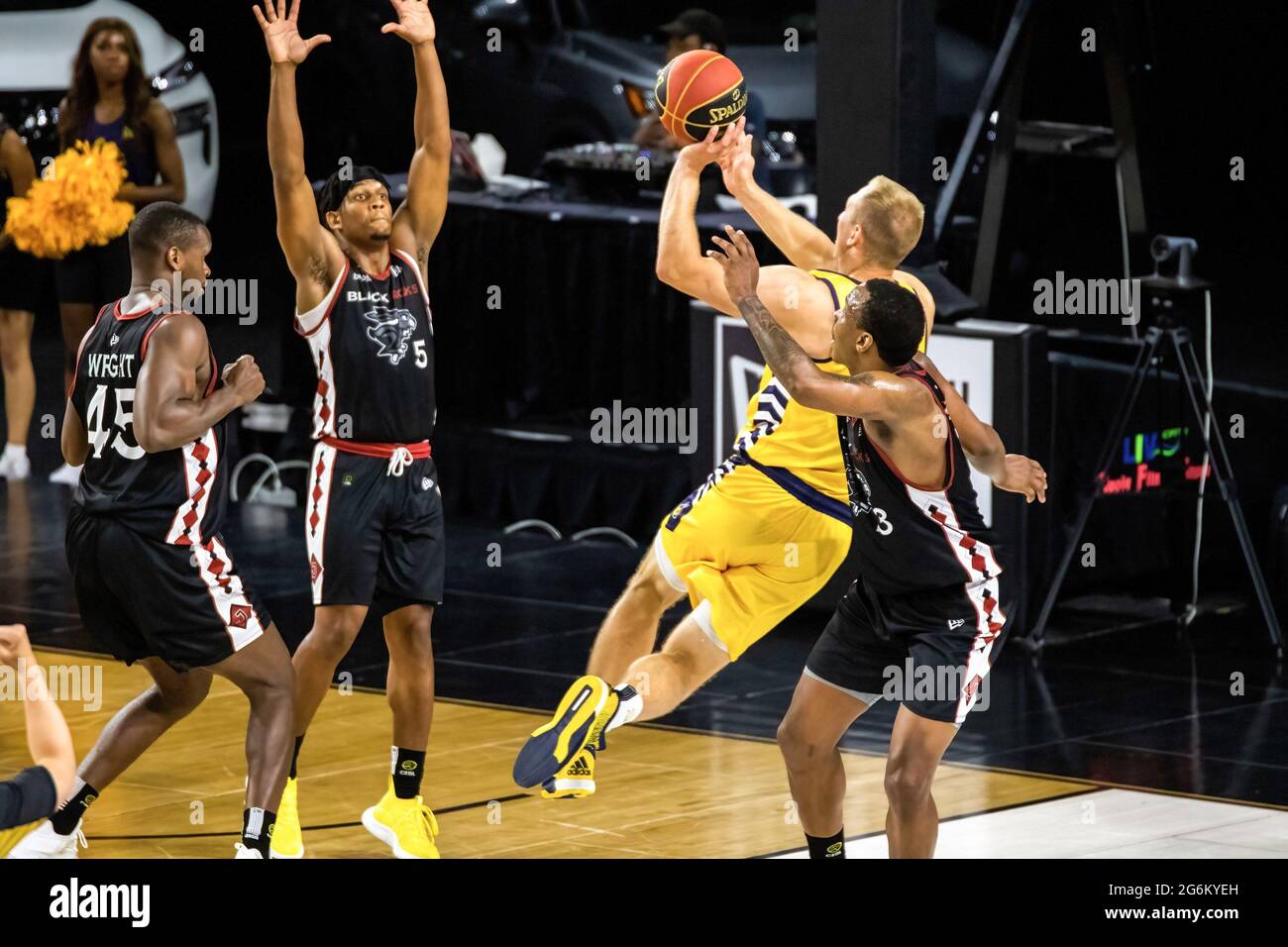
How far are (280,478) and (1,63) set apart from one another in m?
4.68

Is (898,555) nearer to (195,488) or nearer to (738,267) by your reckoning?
(738,267)

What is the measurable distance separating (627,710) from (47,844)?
5.63 ft

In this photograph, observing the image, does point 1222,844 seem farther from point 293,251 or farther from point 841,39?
point 841,39

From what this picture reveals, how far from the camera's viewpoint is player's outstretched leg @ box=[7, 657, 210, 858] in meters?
6.78

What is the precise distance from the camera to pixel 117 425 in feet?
21.1

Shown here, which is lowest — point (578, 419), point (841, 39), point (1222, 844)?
point (1222, 844)

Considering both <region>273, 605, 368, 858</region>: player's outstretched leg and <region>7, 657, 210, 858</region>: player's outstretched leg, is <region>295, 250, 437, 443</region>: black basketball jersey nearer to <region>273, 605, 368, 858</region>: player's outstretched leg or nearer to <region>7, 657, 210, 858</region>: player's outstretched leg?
<region>273, 605, 368, 858</region>: player's outstretched leg

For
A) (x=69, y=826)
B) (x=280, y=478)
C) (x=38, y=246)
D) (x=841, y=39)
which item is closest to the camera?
(x=69, y=826)

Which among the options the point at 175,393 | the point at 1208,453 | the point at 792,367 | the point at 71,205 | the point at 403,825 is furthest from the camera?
the point at 71,205

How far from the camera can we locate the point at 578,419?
12.2 meters

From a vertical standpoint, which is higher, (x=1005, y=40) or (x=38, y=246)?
(x=1005, y=40)

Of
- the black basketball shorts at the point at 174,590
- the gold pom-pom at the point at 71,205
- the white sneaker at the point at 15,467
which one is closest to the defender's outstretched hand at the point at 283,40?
the black basketball shorts at the point at 174,590

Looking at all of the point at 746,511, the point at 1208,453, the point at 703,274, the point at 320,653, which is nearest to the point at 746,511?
the point at 746,511

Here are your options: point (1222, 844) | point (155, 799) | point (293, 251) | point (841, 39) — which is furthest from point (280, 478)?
point (1222, 844)
